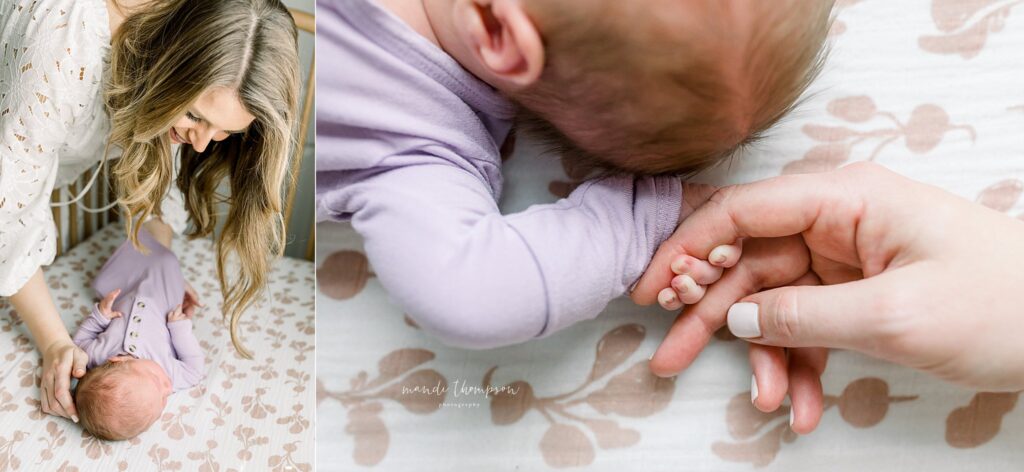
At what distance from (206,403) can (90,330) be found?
7.3 inches

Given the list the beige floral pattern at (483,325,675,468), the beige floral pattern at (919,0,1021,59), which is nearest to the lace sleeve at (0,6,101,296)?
the beige floral pattern at (483,325,675,468)

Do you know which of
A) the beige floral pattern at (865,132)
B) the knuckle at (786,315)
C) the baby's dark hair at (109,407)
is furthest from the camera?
the baby's dark hair at (109,407)

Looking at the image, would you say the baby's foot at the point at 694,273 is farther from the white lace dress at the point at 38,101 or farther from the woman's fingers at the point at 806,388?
the white lace dress at the point at 38,101

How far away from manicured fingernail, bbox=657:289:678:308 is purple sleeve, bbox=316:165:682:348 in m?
0.04

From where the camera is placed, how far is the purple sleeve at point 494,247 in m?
0.56

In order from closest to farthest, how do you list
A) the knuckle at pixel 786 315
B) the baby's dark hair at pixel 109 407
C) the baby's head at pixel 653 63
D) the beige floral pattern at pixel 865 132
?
the baby's head at pixel 653 63
the knuckle at pixel 786 315
the beige floral pattern at pixel 865 132
the baby's dark hair at pixel 109 407

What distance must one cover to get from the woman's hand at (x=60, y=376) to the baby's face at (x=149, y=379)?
4 centimetres

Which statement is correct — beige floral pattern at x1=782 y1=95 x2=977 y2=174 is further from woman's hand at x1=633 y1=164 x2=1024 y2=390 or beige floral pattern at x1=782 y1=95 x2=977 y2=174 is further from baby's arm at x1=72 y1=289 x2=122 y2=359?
baby's arm at x1=72 y1=289 x2=122 y2=359

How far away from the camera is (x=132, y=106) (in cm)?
77

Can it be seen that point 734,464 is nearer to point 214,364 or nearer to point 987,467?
point 987,467

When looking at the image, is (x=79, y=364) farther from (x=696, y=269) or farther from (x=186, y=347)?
(x=696, y=269)

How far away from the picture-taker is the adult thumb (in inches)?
22.4

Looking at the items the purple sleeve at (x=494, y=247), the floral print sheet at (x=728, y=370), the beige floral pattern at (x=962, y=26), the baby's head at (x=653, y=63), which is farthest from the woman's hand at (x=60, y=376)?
the beige floral pattern at (x=962, y=26)

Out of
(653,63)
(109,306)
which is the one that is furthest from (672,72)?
(109,306)
